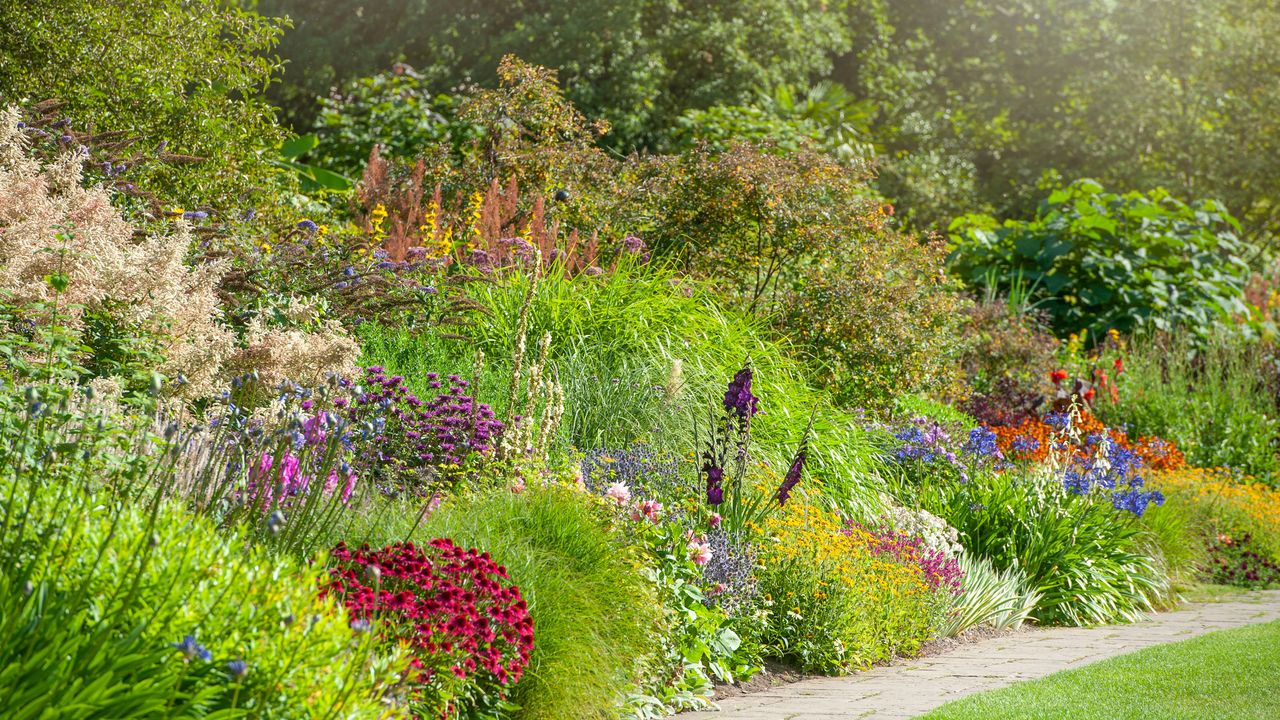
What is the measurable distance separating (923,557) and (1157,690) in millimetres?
1550

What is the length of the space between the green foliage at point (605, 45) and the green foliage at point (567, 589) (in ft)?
48.4

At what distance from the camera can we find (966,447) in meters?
8.18

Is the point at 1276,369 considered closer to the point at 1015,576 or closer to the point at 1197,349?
the point at 1197,349

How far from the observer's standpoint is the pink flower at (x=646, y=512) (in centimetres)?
496

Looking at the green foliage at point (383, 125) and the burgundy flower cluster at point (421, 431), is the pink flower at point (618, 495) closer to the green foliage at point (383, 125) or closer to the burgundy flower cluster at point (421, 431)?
the burgundy flower cluster at point (421, 431)

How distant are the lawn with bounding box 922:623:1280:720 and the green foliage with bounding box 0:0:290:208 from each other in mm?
5605

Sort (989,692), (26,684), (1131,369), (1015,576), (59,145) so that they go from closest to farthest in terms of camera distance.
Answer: (26,684)
(989,692)
(59,145)
(1015,576)
(1131,369)

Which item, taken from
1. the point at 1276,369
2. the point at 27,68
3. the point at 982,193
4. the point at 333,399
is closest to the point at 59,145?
the point at 27,68

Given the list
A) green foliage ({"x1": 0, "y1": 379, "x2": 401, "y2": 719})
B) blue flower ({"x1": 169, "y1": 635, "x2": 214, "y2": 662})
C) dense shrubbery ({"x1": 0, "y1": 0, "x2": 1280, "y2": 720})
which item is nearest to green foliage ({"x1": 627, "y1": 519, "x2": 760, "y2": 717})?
dense shrubbery ({"x1": 0, "y1": 0, "x2": 1280, "y2": 720})

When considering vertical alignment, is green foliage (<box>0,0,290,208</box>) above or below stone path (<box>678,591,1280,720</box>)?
above

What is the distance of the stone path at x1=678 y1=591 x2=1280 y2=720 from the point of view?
4633 millimetres

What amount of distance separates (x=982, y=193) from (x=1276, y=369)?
11.6 meters

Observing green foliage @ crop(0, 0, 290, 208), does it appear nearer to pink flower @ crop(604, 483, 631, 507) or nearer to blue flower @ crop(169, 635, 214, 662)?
pink flower @ crop(604, 483, 631, 507)

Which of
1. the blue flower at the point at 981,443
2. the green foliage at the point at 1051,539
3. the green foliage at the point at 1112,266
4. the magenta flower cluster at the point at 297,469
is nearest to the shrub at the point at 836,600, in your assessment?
the green foliage at the point at 1051,539
